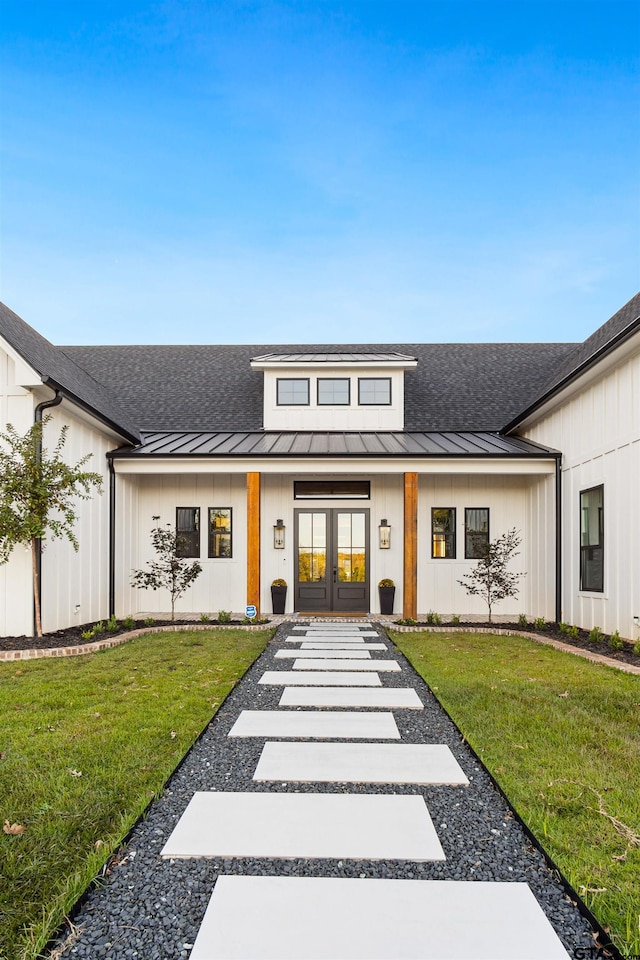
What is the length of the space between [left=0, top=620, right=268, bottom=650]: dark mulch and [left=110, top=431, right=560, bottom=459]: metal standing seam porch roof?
124 inches

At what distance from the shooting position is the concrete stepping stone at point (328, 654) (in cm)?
688

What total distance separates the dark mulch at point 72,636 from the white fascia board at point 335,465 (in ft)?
9.43

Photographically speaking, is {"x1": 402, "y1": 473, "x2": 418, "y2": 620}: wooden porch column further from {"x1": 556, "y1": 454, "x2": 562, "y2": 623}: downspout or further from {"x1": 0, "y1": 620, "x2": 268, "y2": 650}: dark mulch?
{"x1": 0, "y1": 620, "x2": 268, "y2": 650}: dark mulch

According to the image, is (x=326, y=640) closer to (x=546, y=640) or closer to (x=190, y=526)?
(x=546, y=640)

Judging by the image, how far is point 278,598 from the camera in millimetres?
11438

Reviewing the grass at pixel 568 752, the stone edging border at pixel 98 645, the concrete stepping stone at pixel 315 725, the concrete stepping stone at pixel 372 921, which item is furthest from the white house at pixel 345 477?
the concrete stepping stone at pixel 372 921

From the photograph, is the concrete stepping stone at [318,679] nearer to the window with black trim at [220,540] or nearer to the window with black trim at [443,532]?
the window with black trim at [220,540]

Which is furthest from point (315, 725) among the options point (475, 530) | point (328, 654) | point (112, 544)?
point (475, 530)

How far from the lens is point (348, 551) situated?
38.9 ft

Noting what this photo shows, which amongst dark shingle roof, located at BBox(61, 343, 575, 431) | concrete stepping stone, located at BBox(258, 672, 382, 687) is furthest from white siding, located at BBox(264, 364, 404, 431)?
concrete stepping stone, located at BBox(258, 672, 382, 687)

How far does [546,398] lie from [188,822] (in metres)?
9.33

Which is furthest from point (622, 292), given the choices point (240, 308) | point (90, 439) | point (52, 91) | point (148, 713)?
point (148, 713)

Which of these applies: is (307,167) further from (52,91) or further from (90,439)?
(90,439)

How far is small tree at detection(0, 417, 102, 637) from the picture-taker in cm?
755
